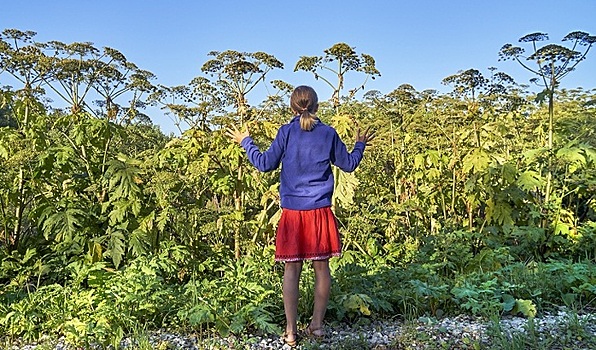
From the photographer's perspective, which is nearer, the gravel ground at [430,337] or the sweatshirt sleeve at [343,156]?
the gravel ground at [430,337]

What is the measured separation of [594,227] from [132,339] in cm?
499

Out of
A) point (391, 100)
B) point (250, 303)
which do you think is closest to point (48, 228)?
point (250, 303)

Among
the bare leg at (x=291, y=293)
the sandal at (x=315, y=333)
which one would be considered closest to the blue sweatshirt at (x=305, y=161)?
the bare leg at (x=291, y=293)

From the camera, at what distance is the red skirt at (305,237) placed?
3635 millimetres

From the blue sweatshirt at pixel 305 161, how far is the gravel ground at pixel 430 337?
88 centimetres

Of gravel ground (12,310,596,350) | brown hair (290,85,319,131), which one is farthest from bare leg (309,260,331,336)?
brown hair (290,85,319,131)

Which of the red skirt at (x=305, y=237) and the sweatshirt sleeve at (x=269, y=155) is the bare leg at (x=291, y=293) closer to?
the red skirt at (x=305, y=237)

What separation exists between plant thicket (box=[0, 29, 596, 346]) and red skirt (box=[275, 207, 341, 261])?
0.46 m

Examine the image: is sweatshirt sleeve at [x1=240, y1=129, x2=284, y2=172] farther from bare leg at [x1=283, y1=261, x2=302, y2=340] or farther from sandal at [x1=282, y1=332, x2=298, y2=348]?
sandal at [x1=282, y1=332, x2=298, y2=348]

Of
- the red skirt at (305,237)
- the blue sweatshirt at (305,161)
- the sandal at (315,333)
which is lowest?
the sandal at (315,333)

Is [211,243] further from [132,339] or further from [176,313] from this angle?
[132,339]

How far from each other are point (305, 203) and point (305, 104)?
64 cm

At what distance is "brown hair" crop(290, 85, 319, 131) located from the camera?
3645mm

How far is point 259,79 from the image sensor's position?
17.7 ft
